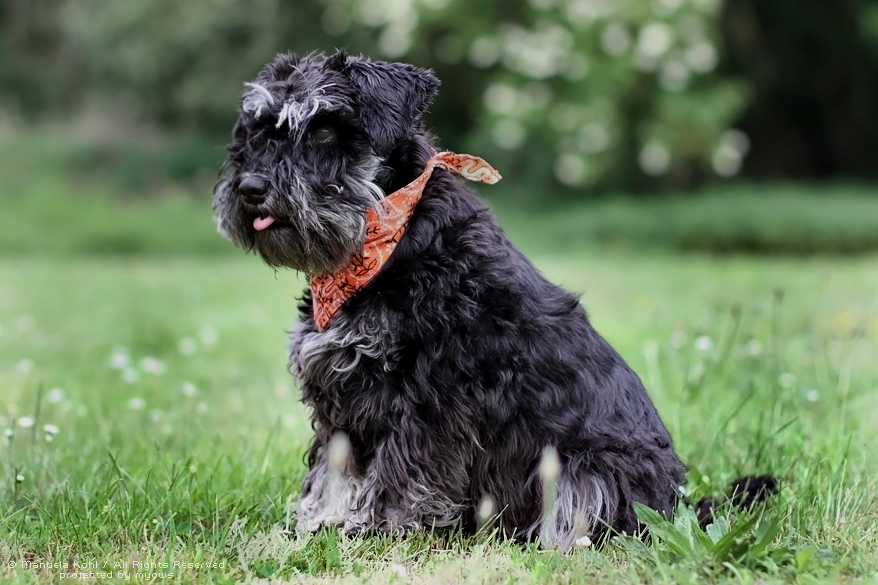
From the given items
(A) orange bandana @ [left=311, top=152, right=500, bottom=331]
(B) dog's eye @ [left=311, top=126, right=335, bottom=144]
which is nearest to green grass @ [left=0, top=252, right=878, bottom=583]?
(A) orange bandana @ [left=311, top=152, right=500, bottom=331]

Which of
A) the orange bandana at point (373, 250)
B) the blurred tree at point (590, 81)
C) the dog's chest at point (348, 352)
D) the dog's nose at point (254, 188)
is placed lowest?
the dog's chest at point (348, 352)

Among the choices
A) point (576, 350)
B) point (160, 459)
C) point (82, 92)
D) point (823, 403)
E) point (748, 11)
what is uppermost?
point (748, 11)

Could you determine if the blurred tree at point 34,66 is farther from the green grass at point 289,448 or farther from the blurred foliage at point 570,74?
the green grass at point 289,448

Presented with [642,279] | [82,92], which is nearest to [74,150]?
[82,92]

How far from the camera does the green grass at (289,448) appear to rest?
2959 mm

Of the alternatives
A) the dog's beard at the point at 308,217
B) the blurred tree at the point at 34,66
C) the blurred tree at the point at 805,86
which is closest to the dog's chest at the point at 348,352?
the dog's beard at the point at 308,217

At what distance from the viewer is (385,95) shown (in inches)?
129

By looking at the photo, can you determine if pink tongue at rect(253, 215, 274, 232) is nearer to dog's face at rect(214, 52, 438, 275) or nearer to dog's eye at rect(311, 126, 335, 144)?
dog's face at rect(214, 52, 438, 275)

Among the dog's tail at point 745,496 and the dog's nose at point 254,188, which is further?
the dog's tail at point 745,496

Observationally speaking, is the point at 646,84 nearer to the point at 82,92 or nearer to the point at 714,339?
the point at 714,339

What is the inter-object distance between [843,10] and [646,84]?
6.55 m

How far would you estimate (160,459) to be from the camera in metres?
4.02

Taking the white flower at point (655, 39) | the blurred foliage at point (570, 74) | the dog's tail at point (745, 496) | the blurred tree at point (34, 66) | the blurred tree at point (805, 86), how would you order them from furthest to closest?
the blurred tree at point (34, 66) < the blurred tree at point (805, 86) < the blurred foliage at point (570, 74) < the white flower at point (655, 39) < the dog's tail at point (745, 496)

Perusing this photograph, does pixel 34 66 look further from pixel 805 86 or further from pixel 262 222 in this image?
pixel 262 222
